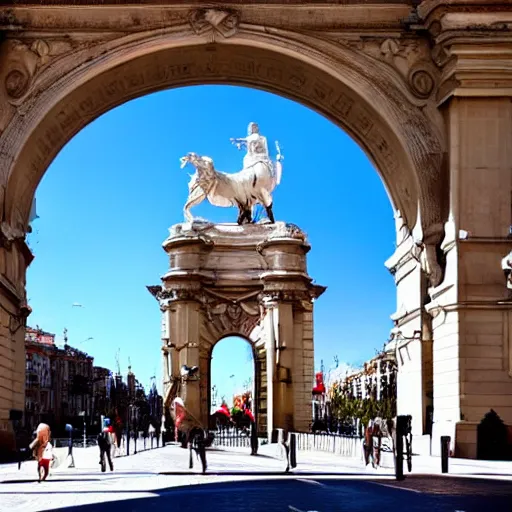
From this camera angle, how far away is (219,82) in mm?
30688

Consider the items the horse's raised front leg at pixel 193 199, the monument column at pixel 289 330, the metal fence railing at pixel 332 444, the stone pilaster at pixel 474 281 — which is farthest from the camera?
the horse's raised front leg at pixel 193 199

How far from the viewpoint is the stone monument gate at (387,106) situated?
26.3 m

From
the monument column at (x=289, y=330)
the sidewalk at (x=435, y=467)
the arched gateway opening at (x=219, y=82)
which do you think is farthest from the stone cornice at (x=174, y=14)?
the monument column at (x=289, y=330)

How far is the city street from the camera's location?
627 inches

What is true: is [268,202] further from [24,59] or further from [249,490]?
[249,490]

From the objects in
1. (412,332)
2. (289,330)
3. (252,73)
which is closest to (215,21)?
(252,73)

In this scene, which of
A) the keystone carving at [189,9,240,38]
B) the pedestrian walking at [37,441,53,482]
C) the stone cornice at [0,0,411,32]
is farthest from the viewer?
the stone cornice at [0,0,411,32]

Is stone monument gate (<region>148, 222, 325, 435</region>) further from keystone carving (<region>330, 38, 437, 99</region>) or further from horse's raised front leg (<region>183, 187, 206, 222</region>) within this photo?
keystone carving (<region>330, 38, 437, 99</region>)

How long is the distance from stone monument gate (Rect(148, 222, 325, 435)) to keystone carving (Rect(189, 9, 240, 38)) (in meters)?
20.2

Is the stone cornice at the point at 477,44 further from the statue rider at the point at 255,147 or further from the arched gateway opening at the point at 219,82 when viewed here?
→ the statue rider at the point at 255,147

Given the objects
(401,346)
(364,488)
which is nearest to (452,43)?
(401,346)

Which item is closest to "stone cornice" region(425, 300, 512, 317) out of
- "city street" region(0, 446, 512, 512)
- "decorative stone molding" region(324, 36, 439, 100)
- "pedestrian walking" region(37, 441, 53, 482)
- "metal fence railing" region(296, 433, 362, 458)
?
"city street" region(0, 446, 512, 512)

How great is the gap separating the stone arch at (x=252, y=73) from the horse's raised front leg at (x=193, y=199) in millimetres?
19222

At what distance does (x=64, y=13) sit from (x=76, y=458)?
13109 mm
